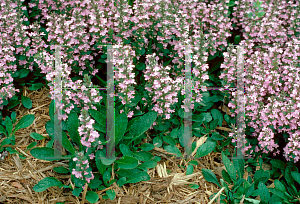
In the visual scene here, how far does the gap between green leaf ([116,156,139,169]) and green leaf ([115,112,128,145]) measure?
0.70 feet

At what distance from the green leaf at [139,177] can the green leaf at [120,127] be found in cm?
33

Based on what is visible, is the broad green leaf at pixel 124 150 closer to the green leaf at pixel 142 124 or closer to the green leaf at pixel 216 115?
the green leaf at pixel 142 124

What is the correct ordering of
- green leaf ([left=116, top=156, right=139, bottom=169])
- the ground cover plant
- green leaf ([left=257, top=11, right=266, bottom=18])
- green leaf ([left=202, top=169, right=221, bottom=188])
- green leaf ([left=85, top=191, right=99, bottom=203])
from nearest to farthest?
green leaf ([left=85, top=191, right=99, bottom=203]) → green leaf ([left=116, top=156, right=139, bottom=169]) → the ground cover plant → green leaf ([left=202, top=169, right=221, bottom=188]) → green leaf ([left=257, top=11, right=266, bottom=18])

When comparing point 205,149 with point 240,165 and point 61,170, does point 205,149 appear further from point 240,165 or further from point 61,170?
point 61,170

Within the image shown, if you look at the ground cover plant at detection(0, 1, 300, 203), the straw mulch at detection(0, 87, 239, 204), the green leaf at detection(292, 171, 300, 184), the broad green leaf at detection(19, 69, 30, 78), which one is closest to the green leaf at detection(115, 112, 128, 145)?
the ground cover plant at detection(0, 1, 300, 203)

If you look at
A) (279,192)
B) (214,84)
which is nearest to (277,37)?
(214,84)

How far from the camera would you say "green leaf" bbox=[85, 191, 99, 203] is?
2118 millimetres

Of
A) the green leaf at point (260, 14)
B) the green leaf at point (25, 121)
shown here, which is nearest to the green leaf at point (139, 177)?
the green leaf at point (25, 121)

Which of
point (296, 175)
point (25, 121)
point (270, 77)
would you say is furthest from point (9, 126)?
point (296, 175)

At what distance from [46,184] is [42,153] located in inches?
Answer: 10.7

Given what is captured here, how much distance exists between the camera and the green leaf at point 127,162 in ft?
7.38

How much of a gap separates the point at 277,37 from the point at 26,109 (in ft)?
9.50

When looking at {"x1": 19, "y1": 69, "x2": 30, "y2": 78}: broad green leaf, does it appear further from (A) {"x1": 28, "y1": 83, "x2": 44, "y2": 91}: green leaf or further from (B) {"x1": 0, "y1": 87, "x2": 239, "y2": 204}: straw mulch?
(B) {"x1": 0, "y1": 87, "x2": 239, "y2": 204}: straw mulch

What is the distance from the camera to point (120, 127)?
249 centimetres
